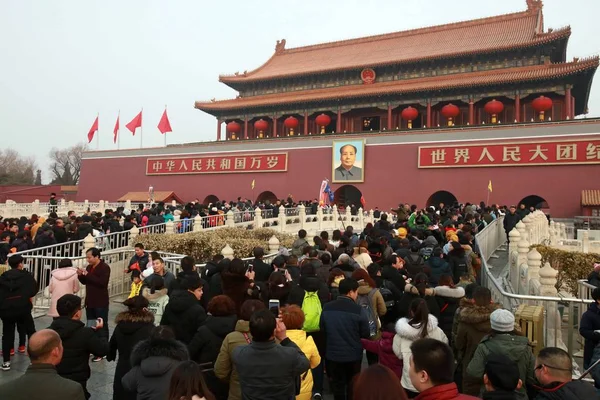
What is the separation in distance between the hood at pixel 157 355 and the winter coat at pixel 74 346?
2.47 feet

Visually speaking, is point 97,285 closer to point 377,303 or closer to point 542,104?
point 377,303

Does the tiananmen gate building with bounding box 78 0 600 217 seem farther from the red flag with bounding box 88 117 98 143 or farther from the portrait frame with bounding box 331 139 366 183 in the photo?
the red flag with bounding box 88 117 98 143

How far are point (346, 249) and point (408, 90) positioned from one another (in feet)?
63.5

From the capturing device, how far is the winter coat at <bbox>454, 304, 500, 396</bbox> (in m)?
3.53

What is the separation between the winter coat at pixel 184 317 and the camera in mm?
3707

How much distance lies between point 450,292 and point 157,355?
282 centimetres

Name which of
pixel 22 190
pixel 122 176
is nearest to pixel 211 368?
pixel 122 176

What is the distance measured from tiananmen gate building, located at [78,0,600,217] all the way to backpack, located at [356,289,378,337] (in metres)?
18.1

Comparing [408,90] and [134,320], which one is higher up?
[408,90]

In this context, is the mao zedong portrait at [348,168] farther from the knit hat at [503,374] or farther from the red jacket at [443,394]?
the red jacket at [443,394]

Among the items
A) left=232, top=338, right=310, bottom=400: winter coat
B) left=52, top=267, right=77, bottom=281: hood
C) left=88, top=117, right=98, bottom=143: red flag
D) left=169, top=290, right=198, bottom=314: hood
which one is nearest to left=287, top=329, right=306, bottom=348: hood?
left=232, top=338, right=310, bottom=400: winter coat

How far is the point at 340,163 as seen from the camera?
24.2 m

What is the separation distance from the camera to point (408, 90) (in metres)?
24.6

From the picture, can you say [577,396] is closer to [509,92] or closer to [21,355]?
[21,355]
